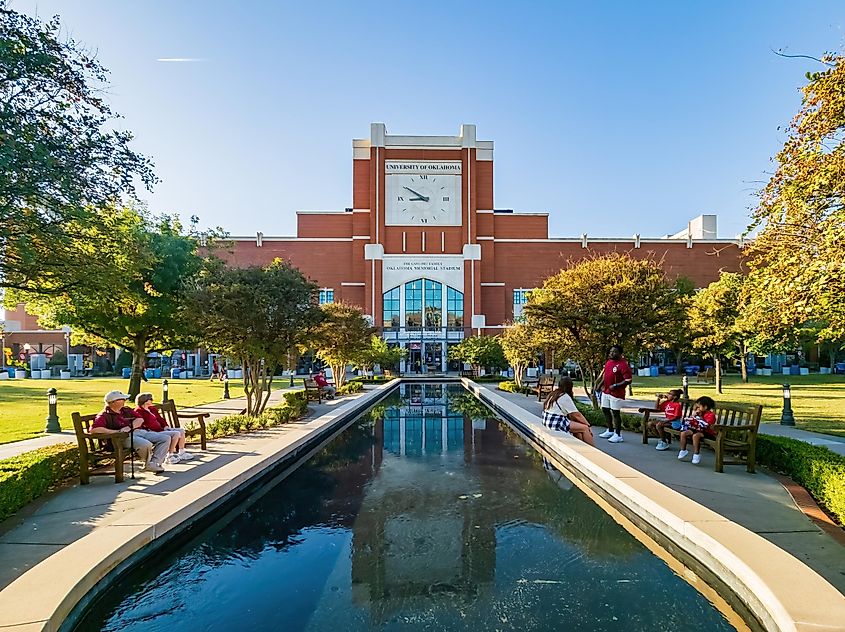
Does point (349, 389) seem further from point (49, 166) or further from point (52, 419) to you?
point (49, 166)

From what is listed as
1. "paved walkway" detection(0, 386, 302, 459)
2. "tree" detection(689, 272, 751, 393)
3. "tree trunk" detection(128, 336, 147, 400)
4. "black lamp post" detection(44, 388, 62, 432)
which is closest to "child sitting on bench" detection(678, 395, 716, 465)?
"paved walkway" detection(0, 386, 302, 459)

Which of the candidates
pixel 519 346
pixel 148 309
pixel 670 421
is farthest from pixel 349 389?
pixel 670 421

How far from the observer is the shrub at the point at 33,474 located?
5711 millimetres

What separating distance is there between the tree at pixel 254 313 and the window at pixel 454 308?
42.8 m

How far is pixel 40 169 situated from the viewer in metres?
7.73

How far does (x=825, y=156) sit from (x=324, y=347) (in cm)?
1780

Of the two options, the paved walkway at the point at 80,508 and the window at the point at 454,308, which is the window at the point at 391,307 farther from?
the paved walkway at the point at 80,508

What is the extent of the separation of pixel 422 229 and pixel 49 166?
50657 mm

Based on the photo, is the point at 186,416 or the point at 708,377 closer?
the point at 186,416

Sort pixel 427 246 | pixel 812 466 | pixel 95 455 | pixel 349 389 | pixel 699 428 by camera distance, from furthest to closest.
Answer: pixel 427 246, pixel 349 389, pixel 699 428, pixel 95 455, pixel 812 466

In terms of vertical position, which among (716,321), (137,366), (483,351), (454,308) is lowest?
(137,366)

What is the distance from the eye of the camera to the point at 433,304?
56.5m

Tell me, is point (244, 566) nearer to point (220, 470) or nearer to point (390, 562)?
point (390, 562)

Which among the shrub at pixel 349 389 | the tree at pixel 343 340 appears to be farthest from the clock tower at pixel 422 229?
the tree at pixel 343 340
